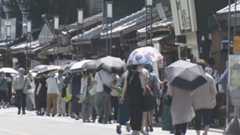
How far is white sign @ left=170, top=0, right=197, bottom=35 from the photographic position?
99.5 ft

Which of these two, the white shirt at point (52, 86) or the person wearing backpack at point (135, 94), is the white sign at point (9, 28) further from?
the person wearing backpack at point (135, 94)

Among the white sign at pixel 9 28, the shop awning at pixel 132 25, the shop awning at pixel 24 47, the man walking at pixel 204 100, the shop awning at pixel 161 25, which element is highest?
the white sign at pixel 9 28

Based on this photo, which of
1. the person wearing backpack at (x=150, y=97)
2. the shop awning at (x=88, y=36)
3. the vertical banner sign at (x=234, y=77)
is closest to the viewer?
the person wearing backpack at (x=150, y=97)

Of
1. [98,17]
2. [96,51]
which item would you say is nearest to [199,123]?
[96,51]

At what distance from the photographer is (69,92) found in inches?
1215

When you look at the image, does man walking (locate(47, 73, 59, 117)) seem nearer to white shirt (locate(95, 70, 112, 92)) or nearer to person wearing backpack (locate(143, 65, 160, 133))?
white shirt (locate(95, 70, 112, 92))

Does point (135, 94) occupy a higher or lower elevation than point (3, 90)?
lower

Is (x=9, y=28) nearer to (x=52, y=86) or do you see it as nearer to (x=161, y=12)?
(x=161, y=12)

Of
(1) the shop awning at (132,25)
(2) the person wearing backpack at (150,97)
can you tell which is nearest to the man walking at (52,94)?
(1) the shop awning at (132,25)

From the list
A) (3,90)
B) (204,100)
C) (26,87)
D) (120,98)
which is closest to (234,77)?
→ (204,100)

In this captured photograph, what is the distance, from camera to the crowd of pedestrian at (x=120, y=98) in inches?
689

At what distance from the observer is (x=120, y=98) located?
2159 cm

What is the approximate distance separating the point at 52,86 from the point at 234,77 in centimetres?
1385

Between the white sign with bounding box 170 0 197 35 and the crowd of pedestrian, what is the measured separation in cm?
454
